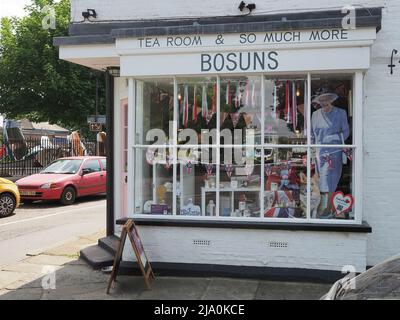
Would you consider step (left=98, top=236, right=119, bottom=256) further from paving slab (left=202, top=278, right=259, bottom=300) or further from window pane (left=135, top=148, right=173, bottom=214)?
paving slab (left=202, top=278, right=259, bottom=300)

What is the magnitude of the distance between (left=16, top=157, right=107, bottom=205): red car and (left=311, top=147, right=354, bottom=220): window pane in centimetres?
1059

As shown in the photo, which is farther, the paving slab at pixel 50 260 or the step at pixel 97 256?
the paving slab at pixel 50 260

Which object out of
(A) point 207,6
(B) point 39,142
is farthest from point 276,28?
(B) point 39,142

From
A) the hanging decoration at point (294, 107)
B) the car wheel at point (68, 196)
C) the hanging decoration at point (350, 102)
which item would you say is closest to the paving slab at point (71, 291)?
the hanging decoration at point (294, 107)

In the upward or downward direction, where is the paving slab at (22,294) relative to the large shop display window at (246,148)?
downward

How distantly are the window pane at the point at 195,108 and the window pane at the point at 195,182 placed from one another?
0.21 metres

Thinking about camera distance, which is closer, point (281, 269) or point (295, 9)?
point (281, 269)

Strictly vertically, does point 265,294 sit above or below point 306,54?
below

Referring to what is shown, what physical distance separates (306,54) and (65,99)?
2275 centimetres

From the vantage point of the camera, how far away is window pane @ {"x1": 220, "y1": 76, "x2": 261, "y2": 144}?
23.1 ft

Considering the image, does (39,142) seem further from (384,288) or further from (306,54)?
(384,288)

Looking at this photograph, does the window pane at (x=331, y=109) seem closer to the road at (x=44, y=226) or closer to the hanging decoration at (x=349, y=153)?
the hanging decoration at (x=349, y=153)

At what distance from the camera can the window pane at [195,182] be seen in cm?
722

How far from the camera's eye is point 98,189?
17422 millimetres
